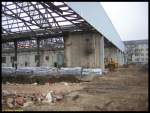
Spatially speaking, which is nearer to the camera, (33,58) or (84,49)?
(84,49)

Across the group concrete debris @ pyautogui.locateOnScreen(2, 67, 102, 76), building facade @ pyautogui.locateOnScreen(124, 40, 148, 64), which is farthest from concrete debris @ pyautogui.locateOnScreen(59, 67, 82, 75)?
building facade @ pyautogui.locateOnScreen(124, 40, 148, 64)

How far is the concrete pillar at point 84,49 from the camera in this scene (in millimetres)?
24812

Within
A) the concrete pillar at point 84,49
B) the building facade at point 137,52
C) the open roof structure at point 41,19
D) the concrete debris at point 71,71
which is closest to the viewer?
the open roof structure at point 41,19

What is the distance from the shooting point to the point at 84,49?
25.0 metres

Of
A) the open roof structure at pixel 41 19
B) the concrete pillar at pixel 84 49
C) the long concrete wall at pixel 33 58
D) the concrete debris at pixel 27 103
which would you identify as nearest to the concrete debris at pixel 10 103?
the concrete debris at pixel 27 103

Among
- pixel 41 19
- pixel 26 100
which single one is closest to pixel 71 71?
pixel 41 19

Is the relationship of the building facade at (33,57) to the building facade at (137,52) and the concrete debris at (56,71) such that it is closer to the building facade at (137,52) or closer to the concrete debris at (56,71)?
the concrete debris at (56,71)

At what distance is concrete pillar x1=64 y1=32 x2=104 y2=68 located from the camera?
81.4 ft

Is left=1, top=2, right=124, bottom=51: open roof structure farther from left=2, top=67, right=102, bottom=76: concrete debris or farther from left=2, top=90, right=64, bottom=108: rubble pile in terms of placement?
→ left=2, top=90, right=64, bottom=108: rubble pile

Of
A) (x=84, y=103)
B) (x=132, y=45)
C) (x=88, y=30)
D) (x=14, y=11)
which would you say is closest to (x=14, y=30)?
(x=14, y=11)

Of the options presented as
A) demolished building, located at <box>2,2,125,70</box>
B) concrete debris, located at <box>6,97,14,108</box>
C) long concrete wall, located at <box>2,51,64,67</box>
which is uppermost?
demolished building, located at <box>2,2,125,70</box>

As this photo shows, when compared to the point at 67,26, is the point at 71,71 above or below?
below

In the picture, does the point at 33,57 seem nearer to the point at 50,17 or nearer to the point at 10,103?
A: the point at 50,17

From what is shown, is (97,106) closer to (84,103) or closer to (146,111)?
(84,103)
